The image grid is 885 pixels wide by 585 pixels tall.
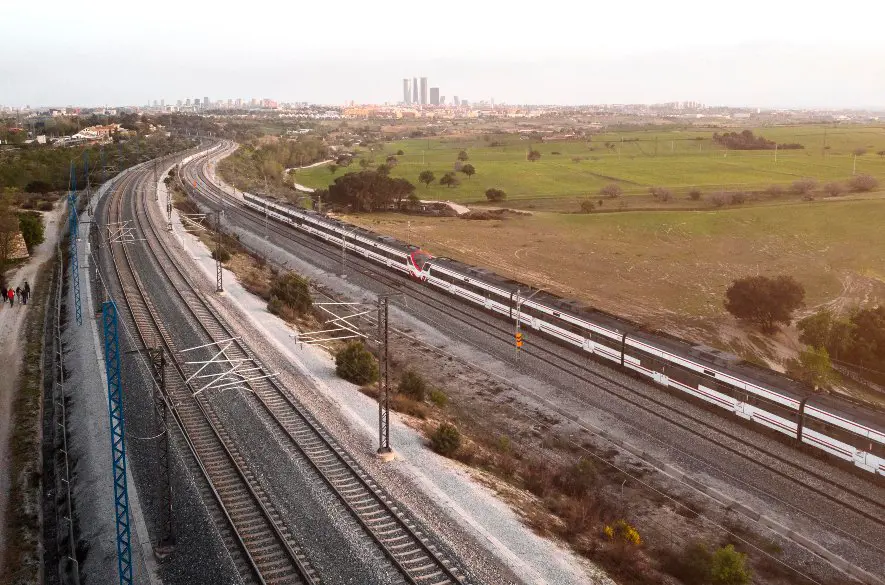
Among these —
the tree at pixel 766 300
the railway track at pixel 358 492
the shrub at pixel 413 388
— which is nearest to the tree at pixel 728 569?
the railway track at pixel 358 492

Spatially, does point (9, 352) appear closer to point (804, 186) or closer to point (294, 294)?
point (294, 294)

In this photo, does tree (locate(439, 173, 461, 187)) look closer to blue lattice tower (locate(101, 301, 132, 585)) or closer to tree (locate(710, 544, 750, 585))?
blue lattice tower (locate(101, 301, 132, 585))

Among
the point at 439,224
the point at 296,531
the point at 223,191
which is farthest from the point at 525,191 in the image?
the point at 296,531

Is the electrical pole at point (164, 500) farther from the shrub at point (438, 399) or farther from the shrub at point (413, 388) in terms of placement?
the shrub at point (438, 399)

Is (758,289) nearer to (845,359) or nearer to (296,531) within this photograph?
(845,359)

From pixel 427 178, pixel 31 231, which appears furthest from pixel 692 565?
pixel 427 178

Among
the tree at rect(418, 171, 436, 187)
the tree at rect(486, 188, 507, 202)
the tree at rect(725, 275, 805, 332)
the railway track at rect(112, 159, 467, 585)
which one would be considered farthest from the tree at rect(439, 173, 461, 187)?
the railway track at rect(112, 159, 467, 585)
